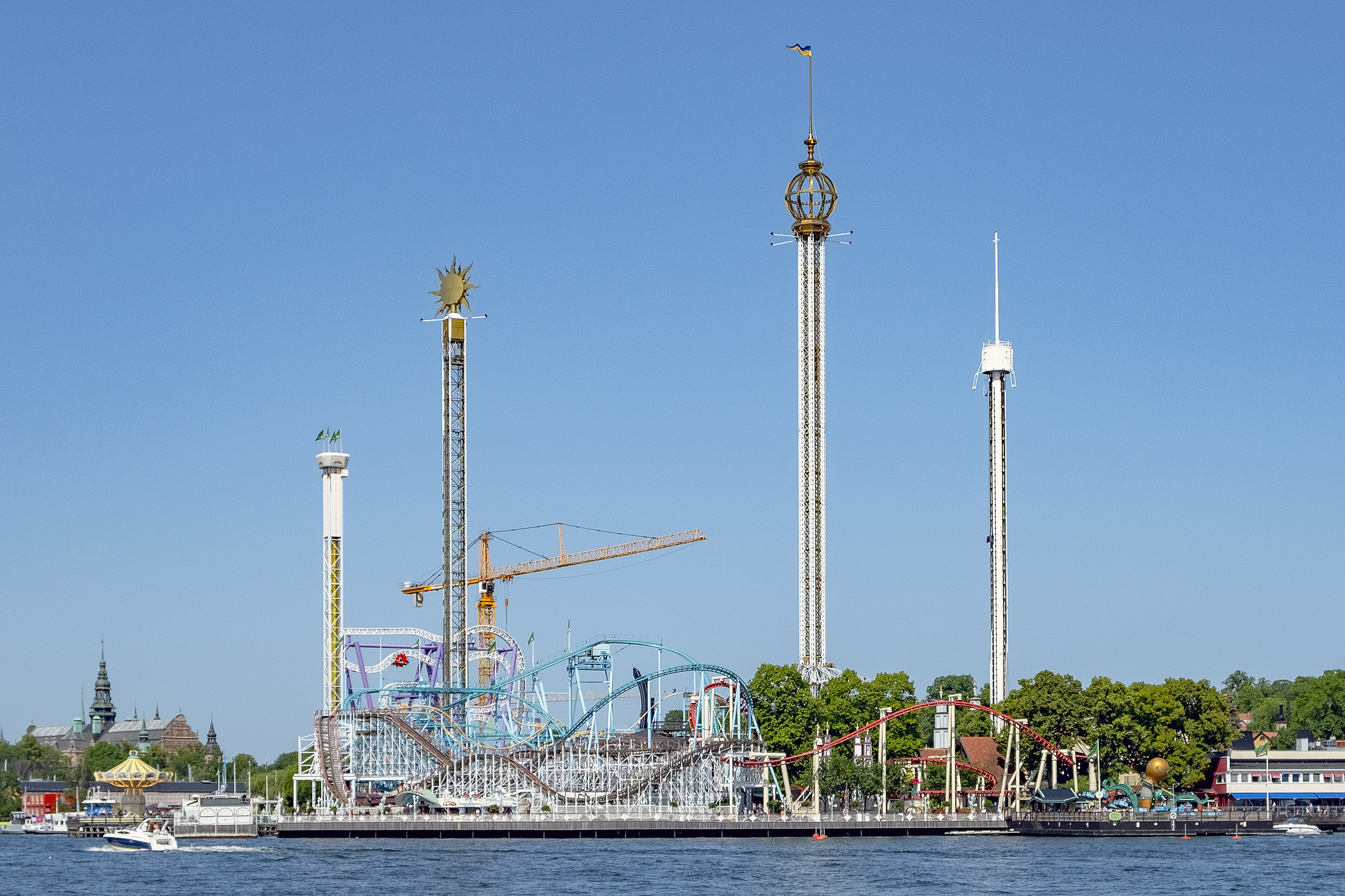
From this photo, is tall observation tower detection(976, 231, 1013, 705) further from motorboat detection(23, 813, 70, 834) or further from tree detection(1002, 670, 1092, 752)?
motorboat detection(23, 813, 70, 834)

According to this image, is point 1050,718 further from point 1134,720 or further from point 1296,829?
point 1296,829

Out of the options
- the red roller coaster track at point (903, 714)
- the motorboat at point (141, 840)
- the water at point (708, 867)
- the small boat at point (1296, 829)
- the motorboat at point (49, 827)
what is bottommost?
the motorboat at point (49, 827)

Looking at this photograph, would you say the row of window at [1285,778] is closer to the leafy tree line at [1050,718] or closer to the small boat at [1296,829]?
the leafy tree line at [1050,718]

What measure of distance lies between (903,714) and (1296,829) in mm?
30096

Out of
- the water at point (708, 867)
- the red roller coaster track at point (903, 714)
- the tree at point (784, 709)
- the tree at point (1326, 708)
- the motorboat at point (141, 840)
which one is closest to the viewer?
the water at point (708, 867)

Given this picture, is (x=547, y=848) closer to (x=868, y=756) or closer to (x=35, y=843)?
(x=868, y=756)

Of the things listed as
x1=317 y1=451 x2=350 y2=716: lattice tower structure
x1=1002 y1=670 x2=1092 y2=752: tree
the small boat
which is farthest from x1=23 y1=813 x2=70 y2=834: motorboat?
the small boat

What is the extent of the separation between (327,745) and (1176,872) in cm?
6918

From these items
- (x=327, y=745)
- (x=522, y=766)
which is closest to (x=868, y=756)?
(x=522, y=766)

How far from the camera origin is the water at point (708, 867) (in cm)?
8762

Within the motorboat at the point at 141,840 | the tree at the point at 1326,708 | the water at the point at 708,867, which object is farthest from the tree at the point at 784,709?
the tree at the point at 1326,708

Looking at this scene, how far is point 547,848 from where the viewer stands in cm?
11606

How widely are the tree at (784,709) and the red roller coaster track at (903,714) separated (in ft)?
3.90

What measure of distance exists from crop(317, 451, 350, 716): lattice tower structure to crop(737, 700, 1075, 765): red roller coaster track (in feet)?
A: 127
